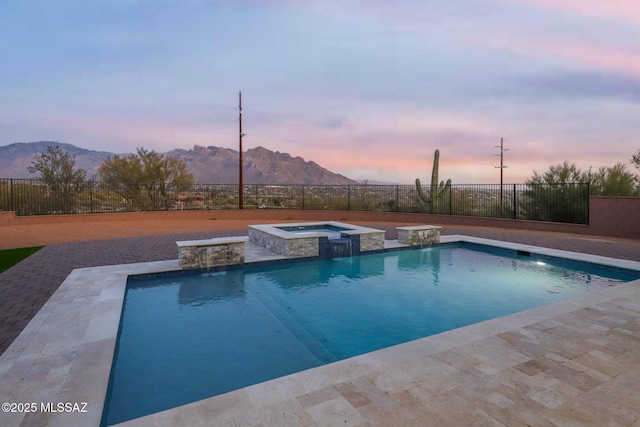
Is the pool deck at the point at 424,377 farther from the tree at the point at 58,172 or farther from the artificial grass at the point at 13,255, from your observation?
the tree at the point at 58,172

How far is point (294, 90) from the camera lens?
58.9 feet

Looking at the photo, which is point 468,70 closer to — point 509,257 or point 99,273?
point 509,257

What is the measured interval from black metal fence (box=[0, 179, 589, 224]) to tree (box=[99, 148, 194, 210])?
0.07 m

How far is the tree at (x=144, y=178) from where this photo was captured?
20.7m

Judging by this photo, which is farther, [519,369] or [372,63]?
[372,63]

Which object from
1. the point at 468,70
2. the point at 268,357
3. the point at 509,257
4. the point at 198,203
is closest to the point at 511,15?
the point at 468,70

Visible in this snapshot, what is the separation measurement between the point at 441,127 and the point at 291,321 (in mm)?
16827

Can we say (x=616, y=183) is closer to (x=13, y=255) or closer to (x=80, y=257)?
(x=80, y=257)

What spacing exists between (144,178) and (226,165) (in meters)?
62.0

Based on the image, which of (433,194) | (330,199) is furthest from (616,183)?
(330,199)

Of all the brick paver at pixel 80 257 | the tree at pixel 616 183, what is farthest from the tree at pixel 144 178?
the tree at pixel 616 183

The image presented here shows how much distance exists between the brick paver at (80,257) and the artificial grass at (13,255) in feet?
0.60

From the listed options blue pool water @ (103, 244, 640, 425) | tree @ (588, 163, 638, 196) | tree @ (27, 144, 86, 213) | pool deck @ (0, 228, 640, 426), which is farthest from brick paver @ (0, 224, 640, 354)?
tree @ (27, 144, 86, 213)

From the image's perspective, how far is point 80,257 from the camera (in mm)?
8320
